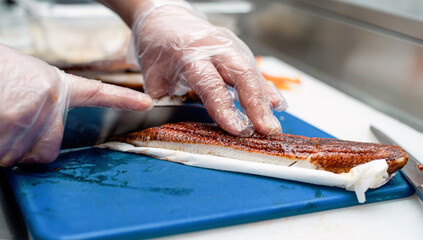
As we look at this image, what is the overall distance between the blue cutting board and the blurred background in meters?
1.37

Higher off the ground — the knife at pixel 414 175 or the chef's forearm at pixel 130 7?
the chef's forearm at pixel 130 7

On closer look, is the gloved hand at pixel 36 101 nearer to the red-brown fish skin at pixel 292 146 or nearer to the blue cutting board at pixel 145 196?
the blue cutting board at pixel 145 196

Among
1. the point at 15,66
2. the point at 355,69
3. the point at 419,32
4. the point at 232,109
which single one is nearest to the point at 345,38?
the point at 355,69

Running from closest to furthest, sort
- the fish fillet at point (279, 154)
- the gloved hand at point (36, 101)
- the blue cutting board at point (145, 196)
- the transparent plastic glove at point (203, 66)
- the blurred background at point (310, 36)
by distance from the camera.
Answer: the blue cutting board at point (145, 196) < the gloved hand at point (36, 101) < the fish fillet at point (279, 154) < the transparent plastic glove at point (203, 66) < the blurred background at point (310, 36)

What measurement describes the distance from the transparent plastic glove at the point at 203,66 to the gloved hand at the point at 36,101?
1.33 ft

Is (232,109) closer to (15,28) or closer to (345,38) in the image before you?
(345,38)

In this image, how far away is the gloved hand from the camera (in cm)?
148

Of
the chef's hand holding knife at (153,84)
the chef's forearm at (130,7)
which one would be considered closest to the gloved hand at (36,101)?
the chef's hand holding knife at (153,84)

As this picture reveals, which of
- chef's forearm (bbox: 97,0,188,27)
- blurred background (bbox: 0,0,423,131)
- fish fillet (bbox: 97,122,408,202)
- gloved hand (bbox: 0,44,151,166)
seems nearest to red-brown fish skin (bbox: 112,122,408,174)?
fish fillet (bbox: 97,122,408,202)

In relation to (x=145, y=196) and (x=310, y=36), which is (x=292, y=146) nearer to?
(x=145, y=196)

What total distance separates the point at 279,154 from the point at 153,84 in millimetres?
947

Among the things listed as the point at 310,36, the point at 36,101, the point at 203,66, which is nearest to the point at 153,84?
the point at 203,66

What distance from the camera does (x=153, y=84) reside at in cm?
232

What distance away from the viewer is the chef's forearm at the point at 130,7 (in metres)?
2.43
